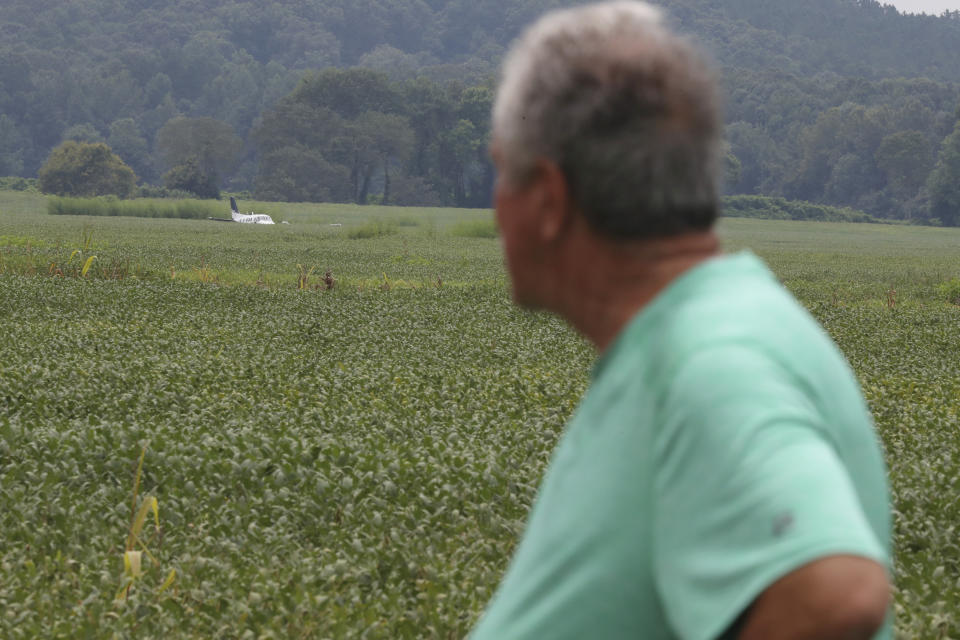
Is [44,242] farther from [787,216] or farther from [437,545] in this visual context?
[787,216]

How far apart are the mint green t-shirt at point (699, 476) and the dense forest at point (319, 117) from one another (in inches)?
3839

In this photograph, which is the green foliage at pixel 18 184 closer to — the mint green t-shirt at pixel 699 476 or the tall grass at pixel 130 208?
the tall grass at pixel 130 208

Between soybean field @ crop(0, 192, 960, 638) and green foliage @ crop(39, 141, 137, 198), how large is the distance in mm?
83488

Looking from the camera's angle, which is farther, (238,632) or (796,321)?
(238,632)

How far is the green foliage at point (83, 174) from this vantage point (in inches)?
4171

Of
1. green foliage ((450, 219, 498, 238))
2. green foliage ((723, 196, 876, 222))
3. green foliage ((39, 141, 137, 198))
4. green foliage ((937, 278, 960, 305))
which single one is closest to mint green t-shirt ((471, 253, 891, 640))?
green foliage ((937, 278, 960, 305))

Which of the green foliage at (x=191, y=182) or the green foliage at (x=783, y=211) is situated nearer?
the green foliage at (x=191, y=182)

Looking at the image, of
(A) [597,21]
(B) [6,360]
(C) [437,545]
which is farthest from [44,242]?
(A) [597,21]

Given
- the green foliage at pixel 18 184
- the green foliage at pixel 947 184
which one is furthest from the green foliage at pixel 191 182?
the green foliage at pixel 947 184

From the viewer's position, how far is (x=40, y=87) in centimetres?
15038

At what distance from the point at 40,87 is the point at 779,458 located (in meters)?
163

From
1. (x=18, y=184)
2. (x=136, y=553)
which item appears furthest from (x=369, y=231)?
(x=18, y=184)

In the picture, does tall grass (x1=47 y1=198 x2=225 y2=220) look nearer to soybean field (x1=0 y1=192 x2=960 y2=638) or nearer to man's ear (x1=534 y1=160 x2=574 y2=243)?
soybean field (x1=0 y1=192 x2=960 y2=638)

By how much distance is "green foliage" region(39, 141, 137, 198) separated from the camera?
106 meters
